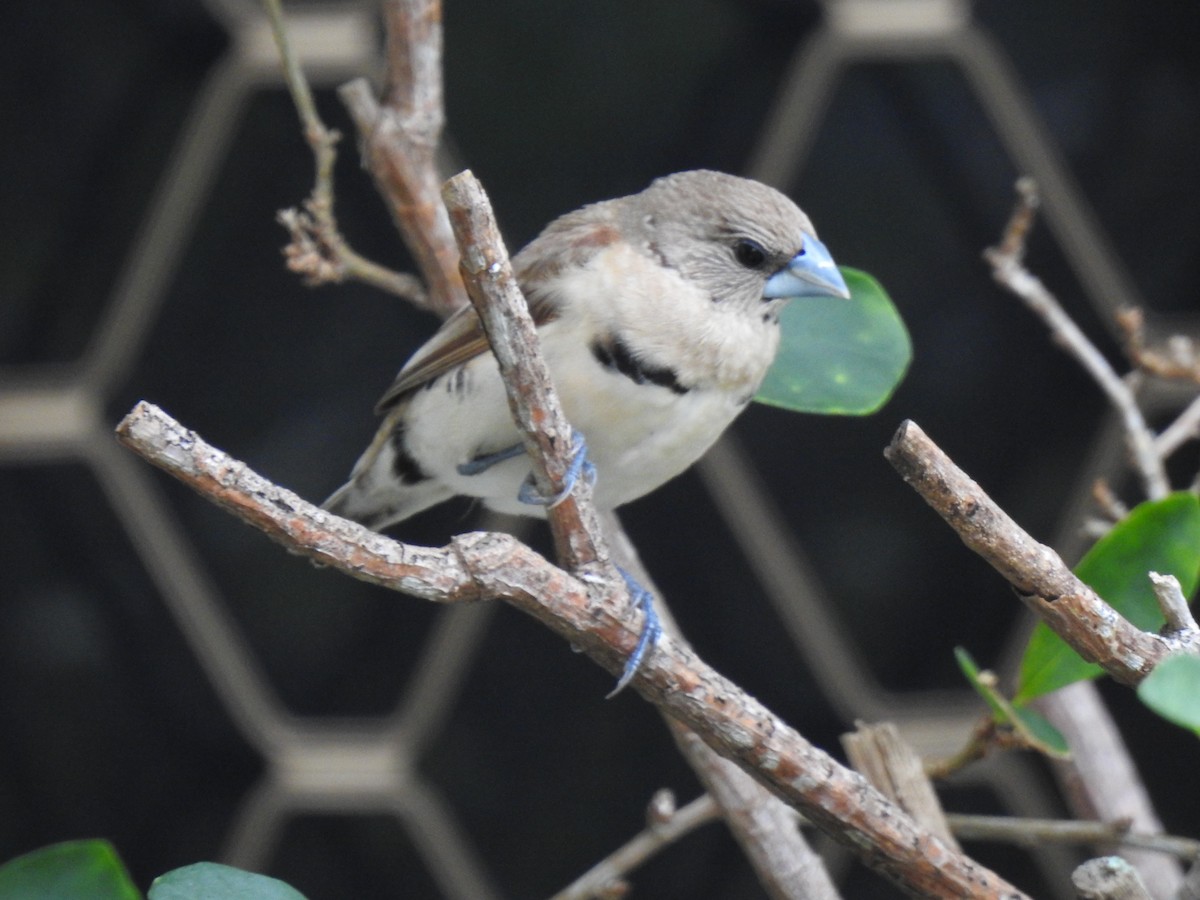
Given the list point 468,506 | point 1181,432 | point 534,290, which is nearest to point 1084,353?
point 1181,432

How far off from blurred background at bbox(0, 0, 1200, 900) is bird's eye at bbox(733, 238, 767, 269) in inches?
16.2

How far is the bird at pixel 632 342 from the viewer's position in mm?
995

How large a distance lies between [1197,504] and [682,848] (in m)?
0.95

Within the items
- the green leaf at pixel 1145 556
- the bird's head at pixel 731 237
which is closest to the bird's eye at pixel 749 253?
the bird's head at pixel 731 237

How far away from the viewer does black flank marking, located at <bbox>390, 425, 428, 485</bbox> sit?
45.1 inches

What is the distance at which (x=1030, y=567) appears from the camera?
25.5 inches

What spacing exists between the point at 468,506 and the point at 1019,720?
750 millimetres

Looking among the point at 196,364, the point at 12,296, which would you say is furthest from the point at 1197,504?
the point at 12,296

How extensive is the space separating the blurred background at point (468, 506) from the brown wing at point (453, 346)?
43cm

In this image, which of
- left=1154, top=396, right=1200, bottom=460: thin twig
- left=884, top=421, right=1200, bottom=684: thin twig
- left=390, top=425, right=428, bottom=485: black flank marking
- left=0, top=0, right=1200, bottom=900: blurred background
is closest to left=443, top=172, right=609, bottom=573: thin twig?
left=884, top=421, right=1200, bottom=684: thin twig

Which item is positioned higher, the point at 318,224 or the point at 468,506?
the point at 318,224

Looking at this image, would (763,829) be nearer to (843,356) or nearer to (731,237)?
(843,356)

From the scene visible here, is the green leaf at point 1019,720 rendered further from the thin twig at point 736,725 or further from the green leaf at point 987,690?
the thin twig at point 736,725

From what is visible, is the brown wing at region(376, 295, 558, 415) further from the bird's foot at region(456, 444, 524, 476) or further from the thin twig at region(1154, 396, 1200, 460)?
the thin twig at region(1154, 396, 1200, 460)
